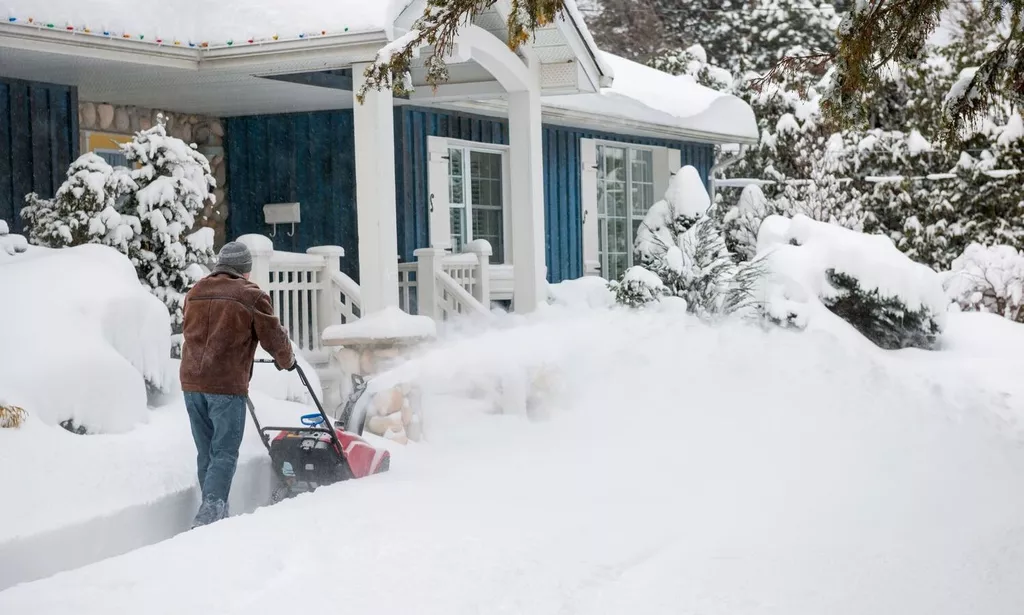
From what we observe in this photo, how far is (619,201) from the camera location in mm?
18828

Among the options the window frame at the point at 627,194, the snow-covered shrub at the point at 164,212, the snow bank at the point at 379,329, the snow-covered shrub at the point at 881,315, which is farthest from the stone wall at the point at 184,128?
the snow-covered shrub at the point at 881,315

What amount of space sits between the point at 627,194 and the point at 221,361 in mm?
12599

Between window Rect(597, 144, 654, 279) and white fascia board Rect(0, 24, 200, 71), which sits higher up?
white fascia board Rect(0, 24, 200, 71)

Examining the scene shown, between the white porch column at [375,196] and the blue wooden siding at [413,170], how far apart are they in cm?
379

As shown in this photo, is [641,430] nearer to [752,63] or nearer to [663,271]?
[663,271]

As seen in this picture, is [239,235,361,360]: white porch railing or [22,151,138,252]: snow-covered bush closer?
[22,151,138,252]: snow-covered bush

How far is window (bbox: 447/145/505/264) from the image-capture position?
49.0 feet

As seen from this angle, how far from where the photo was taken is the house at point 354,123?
9758 mm

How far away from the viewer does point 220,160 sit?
1396 centimetres

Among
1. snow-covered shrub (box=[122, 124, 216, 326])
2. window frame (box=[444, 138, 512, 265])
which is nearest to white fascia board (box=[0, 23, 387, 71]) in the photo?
snow-covered shrub (box=[122, 124, 216, 326])

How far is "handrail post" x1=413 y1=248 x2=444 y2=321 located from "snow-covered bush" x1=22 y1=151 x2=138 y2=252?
3.40 m

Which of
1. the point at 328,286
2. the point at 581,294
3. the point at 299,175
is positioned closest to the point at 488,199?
the point at 581,294

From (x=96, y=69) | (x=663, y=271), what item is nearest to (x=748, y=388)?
(x=663, y=271)

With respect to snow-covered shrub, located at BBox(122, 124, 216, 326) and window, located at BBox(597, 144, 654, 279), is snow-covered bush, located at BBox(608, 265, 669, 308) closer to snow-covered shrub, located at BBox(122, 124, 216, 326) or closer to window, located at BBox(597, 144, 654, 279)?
window, located at BBox(597, 144, 654, 279)
